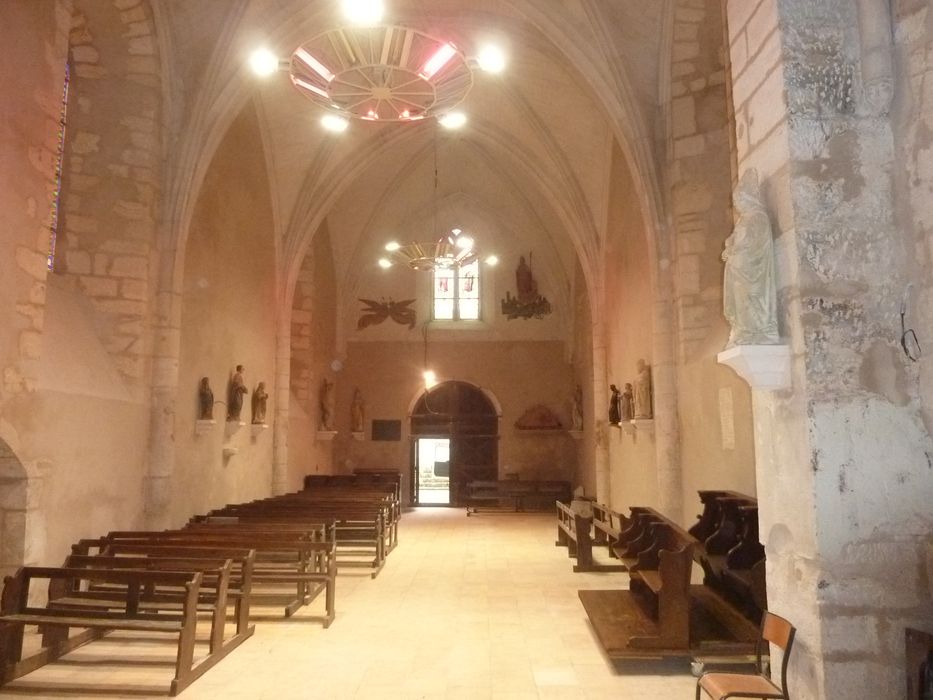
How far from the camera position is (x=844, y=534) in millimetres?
3332

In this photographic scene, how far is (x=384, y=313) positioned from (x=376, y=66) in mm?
12092

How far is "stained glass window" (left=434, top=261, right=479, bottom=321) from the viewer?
19.0m

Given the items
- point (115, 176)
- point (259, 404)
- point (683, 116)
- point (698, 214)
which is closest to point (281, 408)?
point (259, 404)

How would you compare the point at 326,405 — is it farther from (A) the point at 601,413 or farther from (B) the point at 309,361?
(A) the point at 601,413

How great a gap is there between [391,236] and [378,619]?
13042mm

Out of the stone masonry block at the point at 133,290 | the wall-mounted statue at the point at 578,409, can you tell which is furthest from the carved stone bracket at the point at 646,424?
the wall-mounted statue at the point at 578,409

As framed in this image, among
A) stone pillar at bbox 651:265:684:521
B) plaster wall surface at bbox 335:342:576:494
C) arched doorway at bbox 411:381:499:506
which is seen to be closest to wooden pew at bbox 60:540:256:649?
stone pillar at bbox 651:265:684:521

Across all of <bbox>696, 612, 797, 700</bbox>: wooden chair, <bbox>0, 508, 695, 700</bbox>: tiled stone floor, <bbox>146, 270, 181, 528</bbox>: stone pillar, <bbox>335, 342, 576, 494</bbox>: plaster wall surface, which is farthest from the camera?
<bbox>335, 342, 576, 494</bbox>: plaster wall surface

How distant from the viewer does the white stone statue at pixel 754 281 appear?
363 centimetres

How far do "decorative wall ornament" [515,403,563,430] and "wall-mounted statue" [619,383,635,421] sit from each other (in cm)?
672

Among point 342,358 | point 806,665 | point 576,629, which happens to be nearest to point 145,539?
point 576,629

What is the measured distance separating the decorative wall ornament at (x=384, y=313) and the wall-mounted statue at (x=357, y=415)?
6.41 feet

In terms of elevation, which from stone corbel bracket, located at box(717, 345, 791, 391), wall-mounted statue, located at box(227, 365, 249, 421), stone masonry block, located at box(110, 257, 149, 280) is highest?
stone masonry block, located at box(110, 257, 149, 280)

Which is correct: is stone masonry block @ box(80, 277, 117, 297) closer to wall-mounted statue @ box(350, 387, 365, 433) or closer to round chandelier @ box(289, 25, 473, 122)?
round chandelier @ box(289, 25, 473, 122)
